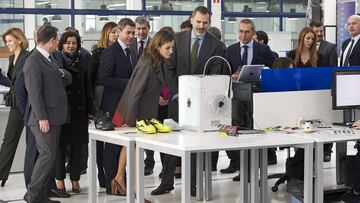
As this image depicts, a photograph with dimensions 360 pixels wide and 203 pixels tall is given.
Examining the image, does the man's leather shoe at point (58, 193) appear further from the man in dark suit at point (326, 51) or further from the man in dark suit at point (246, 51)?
the man in dark suit at point (326, 51)

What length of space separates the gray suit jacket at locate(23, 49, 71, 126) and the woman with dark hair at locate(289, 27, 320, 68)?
2.24 metres

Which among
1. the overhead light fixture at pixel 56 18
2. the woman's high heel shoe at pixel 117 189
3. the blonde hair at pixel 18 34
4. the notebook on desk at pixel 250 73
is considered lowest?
the woman's high heel shoe at pixel 117 189

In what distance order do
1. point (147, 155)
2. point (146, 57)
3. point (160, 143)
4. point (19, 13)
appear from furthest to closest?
1. point (19, 13)
2. point (147, 155)
3. point (146, 57)
4. point (160, 143)

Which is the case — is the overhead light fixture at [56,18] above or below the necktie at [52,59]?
above

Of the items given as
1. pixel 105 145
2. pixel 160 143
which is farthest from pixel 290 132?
pixel 105 145

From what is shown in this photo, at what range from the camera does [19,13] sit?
10125mm

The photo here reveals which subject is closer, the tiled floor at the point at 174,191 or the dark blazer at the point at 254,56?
the tiled floor at the point at 174,191

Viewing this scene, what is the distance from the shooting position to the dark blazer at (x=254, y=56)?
6.26 meters

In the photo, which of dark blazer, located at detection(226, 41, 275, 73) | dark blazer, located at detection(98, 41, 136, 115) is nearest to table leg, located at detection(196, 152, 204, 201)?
dark blazer, located at detection(98, 41, 136, 115)

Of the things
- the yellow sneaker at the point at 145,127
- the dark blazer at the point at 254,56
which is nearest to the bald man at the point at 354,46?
the dark blazer at the point at 254,56

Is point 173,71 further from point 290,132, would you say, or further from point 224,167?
point 224,167

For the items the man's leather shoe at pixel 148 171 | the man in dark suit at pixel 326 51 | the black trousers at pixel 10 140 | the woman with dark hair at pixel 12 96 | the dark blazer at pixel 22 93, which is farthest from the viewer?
the man in dark suit at pixel 326 51

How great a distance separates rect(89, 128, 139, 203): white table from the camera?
13.8 feet

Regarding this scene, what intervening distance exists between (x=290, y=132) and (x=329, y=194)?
43.8 inches
